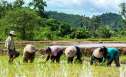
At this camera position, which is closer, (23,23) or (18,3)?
(23,23)

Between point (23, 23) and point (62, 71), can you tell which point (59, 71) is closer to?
point (62, 71)

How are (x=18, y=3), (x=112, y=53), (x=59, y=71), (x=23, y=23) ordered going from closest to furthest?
(x=59, y=71)
(x=112, y=53)
(x=23, y=23)
(x=18, y=3)

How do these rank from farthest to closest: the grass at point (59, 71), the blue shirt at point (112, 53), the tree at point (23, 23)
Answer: the tree at point (23, 23) → the blue shirt at point (112, 53) → the grass at point (59, 71)

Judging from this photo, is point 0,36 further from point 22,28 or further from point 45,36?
point 45,36

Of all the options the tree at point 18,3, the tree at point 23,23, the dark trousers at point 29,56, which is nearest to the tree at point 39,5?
the tree at point 18,3

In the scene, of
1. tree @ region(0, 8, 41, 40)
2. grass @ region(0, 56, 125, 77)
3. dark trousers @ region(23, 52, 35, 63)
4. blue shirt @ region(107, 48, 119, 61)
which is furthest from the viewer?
tree @ region(0, 8, 41, 40)

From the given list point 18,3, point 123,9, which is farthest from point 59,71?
point 123,9

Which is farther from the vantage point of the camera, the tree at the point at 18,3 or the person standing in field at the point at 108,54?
the tree at the point at 18,3

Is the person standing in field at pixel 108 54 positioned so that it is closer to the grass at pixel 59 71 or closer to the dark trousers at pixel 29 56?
the grass at pixel 59 71

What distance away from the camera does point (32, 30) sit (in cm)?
6956

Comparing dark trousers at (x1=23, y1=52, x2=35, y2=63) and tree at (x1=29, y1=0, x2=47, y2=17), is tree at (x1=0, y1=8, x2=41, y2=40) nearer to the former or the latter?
tree at (x1=29, y1=0, x2=47, y2=17)

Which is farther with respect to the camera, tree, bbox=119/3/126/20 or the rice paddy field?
tree, bbox=119/3/126/20

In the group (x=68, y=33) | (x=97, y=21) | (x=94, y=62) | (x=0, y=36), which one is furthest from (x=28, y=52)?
(x=97, y=21)

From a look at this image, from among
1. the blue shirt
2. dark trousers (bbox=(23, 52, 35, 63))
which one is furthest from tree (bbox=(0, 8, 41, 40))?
the blue shirt
